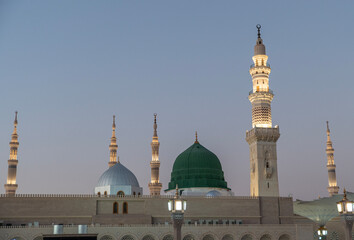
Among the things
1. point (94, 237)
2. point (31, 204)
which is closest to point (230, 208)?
point (31, 204)

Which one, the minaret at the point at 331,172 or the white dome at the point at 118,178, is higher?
the minaret at the point at 331,172

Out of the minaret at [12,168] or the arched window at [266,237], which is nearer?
the arched window at [266,237]

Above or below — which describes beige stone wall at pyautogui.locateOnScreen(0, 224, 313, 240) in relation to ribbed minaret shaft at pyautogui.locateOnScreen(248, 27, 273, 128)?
below

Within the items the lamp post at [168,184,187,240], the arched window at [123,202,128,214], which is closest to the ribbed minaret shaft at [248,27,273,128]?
the arched window at [123,202,128,214]

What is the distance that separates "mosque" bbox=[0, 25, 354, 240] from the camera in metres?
41.2

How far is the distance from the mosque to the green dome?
45 centimetres

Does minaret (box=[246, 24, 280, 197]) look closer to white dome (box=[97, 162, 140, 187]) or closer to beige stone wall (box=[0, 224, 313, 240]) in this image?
beige stone wall (box=[0, 224, 313, 240])

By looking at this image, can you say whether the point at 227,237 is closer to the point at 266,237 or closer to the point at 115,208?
the point at 266,237

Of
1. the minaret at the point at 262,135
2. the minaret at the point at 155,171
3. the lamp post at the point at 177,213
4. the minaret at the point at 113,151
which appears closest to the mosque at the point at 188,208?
the minaret at the point at 262,135

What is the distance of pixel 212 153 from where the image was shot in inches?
2293

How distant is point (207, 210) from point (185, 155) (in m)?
13.3

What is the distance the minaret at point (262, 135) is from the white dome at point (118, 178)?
1263cm

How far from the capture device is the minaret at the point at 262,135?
47500 millimetres

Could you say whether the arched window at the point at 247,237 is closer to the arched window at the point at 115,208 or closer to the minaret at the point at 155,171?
the arched window at the point at 115,208
